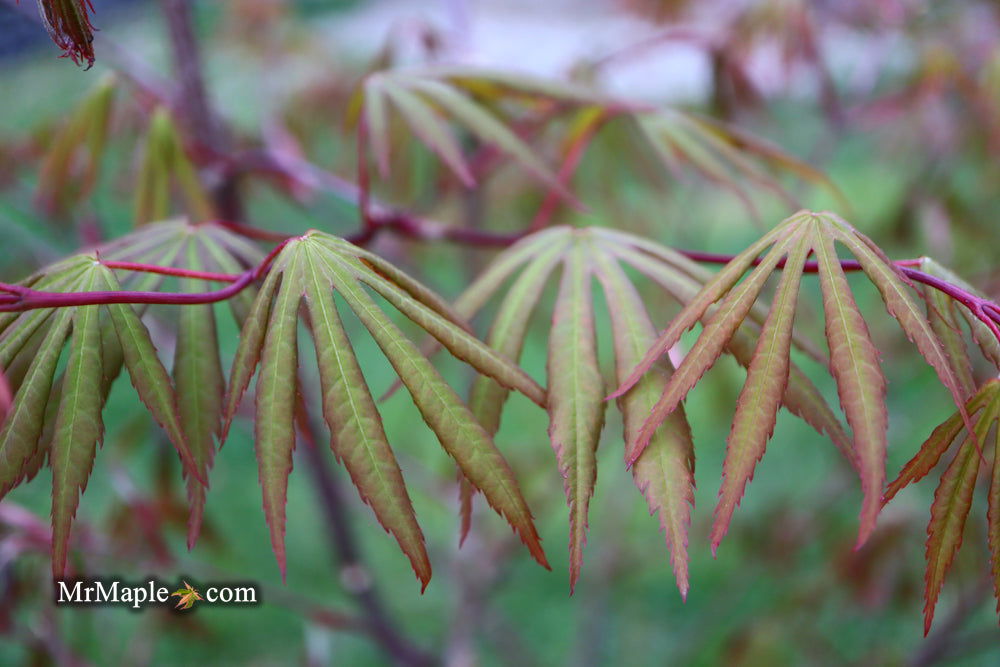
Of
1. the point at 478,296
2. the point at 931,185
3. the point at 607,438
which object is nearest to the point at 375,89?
the point at 478,296

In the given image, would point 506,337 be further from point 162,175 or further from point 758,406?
point 162,175

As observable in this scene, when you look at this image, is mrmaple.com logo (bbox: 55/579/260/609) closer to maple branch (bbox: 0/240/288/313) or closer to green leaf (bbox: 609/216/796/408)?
maple branch (bbox: 0/240/288/313)

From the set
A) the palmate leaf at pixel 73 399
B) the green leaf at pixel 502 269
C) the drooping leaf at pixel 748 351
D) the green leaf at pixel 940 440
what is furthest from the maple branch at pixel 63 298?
the green leaf at pixel 940 440

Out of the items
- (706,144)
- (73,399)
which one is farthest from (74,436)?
(706,144)

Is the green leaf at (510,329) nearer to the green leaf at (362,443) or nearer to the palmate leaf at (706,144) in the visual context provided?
the green leaf at (362,443)

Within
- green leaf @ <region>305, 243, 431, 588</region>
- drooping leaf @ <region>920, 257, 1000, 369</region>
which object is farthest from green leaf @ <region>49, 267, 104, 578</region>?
drooping leaf @ <region>920, 257, 1000, 369</region>

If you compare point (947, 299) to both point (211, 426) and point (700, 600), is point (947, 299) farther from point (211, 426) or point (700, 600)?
point (700, 600)
